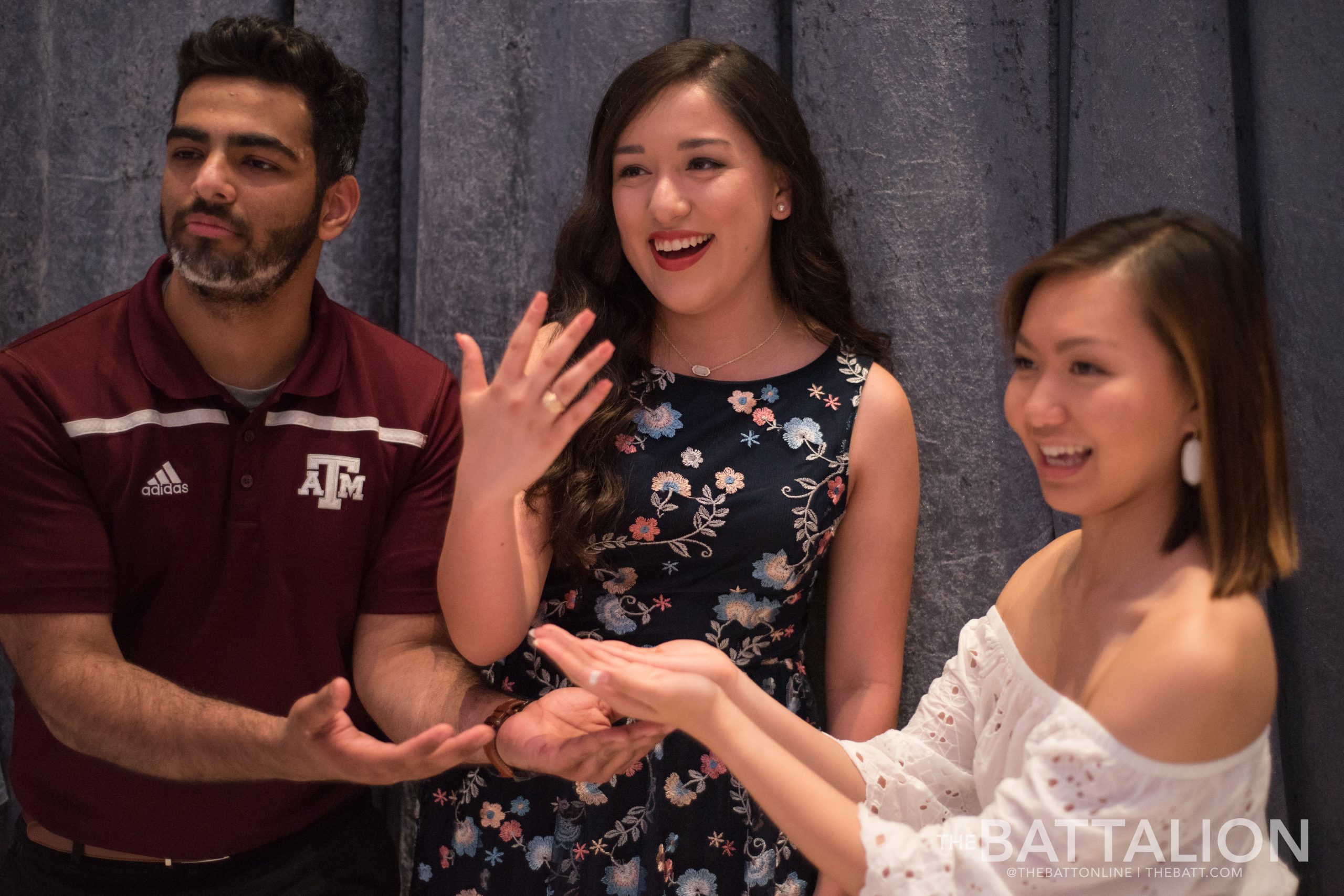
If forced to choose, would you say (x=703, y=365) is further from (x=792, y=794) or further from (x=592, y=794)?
(x=792, y=794)

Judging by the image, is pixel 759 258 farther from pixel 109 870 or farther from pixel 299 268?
pixel 109 870

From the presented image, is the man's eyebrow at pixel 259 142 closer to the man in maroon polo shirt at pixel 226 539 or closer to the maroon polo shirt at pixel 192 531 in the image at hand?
the man in maroon polo shirt at pixel 226 539

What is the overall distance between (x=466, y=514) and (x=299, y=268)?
54 cm

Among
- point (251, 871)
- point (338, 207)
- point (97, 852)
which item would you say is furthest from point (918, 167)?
point (97, 852)

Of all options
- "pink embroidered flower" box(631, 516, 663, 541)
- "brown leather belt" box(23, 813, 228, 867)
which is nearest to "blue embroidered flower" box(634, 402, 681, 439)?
"pink embroidered flower" box(631, 516, 663, 541)

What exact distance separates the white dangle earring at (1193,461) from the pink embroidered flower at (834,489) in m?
0.58

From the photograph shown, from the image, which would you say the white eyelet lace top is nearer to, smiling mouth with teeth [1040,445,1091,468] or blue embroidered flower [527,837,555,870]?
smiling mouth with teeth [1040,445,1091,468]

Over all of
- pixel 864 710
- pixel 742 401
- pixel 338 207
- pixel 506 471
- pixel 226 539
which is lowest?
pixel 864 710

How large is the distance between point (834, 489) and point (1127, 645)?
58 cm

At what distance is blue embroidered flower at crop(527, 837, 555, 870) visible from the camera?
167 centimetres

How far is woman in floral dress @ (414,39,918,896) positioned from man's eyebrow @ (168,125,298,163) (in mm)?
459

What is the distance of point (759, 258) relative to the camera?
5.93 ft

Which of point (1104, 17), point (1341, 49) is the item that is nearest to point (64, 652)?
point (1104, 17)

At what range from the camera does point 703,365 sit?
1.78 metres
